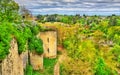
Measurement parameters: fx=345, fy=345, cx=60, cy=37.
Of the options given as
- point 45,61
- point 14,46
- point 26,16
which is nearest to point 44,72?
point 45,61

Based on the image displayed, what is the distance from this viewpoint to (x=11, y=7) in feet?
130

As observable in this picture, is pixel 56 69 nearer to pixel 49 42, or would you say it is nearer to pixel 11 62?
pixel 49 42

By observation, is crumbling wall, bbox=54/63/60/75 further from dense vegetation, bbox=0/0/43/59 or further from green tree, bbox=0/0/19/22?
green tree, bbox=0/0/19/22

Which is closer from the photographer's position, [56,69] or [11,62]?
[11,62]

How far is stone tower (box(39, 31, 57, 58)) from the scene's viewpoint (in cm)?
4022

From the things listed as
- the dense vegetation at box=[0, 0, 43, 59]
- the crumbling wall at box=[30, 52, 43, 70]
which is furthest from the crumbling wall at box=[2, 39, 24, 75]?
the crumbling wall at box=[30, 52, 43, 70]

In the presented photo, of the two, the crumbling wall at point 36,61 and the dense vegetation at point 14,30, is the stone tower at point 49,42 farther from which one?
the crumbling wall at point 36,61

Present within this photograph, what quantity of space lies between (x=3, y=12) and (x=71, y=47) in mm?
8661

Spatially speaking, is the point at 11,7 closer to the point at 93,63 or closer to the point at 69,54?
the point at 69,54

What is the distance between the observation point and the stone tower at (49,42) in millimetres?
40219

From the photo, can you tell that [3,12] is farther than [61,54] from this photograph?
No

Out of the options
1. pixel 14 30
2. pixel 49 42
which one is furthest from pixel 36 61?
pixel 14 30

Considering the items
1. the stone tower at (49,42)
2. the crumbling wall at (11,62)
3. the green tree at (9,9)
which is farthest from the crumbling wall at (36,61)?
the crumbling wall at (11,62)

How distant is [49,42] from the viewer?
133ft
